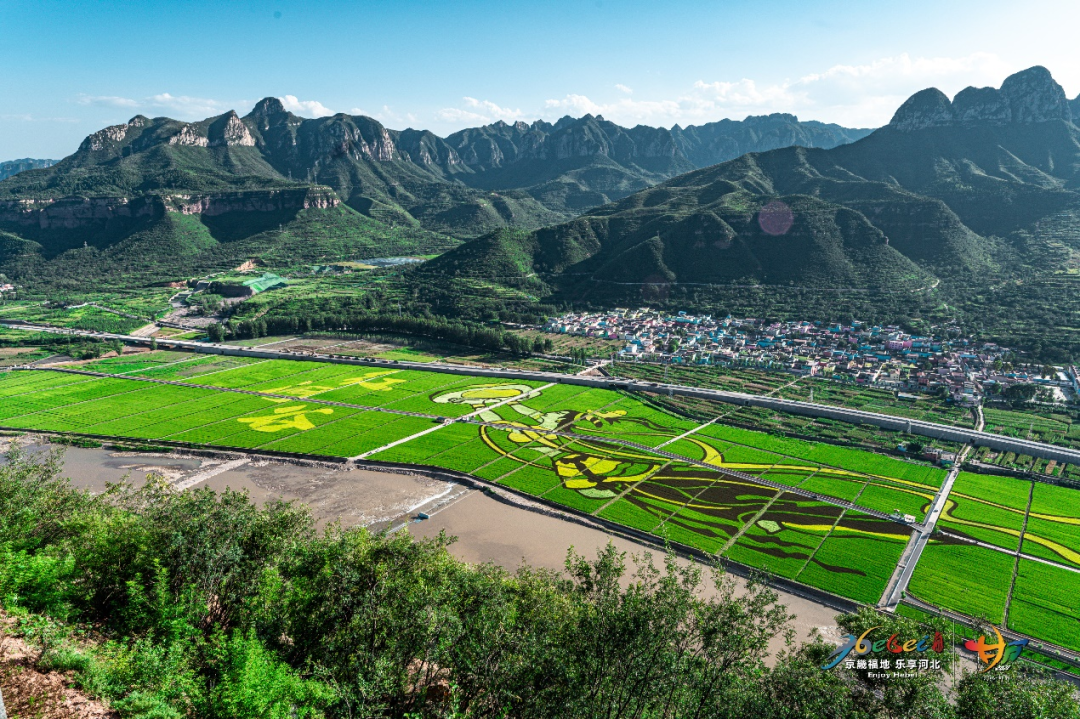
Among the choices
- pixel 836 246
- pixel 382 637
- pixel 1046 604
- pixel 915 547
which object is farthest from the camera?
pixel 836 246

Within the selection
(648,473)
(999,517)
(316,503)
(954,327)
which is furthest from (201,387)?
(954,327)

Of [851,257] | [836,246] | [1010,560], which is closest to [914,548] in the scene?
[1010,560]

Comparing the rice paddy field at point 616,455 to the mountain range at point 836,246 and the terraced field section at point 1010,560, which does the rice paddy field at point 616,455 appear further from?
the mountain range at point 836,246

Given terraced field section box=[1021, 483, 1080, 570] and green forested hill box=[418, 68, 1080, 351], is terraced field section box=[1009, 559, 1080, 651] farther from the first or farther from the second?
green forested hill box=[418, 68, 1080, 351]

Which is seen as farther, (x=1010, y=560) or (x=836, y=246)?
(x=836, y=246)

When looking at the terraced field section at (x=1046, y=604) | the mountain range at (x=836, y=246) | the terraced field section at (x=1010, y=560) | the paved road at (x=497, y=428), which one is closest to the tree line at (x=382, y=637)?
the terraced field section at (x=1046, y=604)

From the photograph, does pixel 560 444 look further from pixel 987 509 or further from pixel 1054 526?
pixel 1054 526

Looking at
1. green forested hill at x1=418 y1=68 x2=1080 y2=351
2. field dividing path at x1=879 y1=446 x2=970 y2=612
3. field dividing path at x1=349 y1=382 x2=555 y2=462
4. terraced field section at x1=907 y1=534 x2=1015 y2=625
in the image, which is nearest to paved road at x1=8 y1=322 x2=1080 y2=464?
field dividing path at x1=349 y1=382 x2=555 y2=462
